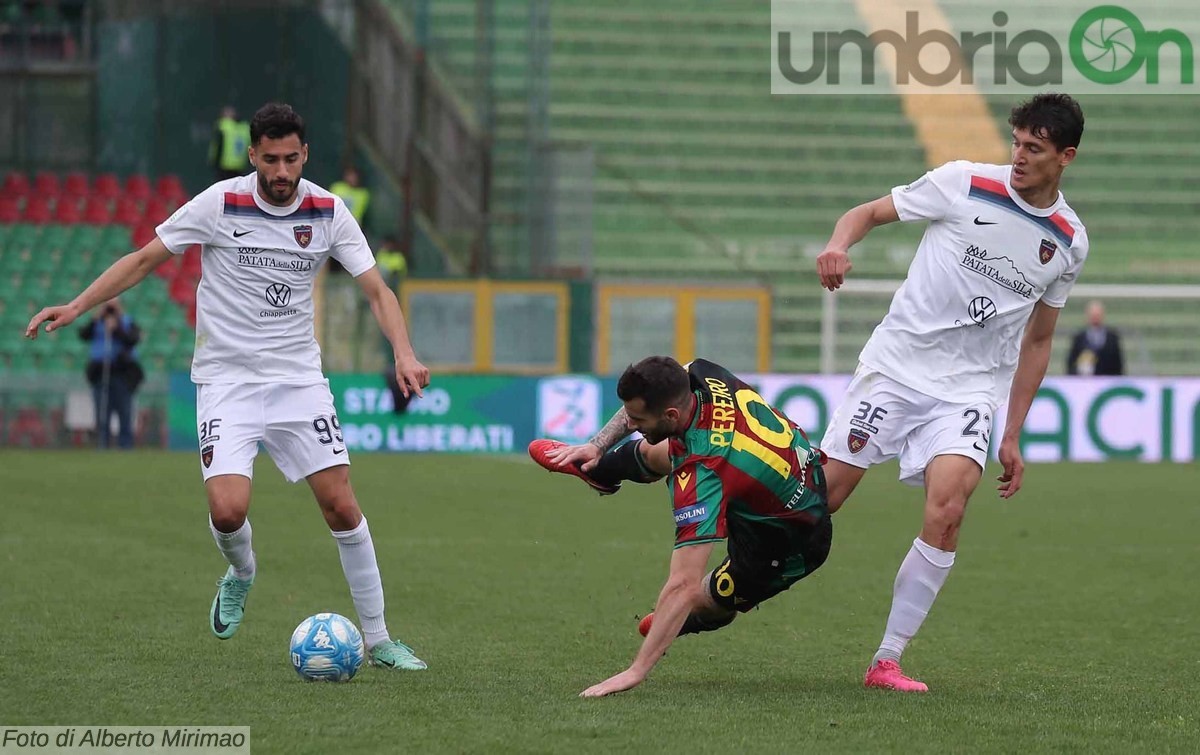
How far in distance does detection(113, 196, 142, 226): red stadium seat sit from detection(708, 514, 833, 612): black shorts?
58.6ft

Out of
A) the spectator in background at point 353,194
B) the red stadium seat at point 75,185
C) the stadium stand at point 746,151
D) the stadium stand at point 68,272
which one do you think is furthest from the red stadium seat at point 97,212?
the stadium stand at point 746,151

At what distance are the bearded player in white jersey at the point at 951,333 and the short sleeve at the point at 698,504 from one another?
0.96m

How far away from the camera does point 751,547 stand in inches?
259

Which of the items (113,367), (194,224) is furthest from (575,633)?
(113,367)

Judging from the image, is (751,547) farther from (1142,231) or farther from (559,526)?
(1142,231)

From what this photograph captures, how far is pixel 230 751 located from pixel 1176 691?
334 centimetres

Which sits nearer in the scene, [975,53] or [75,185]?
[75,185]

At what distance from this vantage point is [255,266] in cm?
670

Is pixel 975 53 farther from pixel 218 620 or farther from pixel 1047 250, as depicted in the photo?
pixel 218 620

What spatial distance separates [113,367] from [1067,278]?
15281 mm

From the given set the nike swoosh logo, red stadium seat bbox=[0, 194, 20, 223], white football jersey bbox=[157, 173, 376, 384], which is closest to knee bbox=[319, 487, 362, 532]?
white football jersey bbox=[157, 173, 376, 384]

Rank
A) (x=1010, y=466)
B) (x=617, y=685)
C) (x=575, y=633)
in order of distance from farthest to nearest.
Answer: (x=575, y=633) < (x=1010, y=466) < (x=617, y=685)

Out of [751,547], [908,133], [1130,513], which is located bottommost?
[1130,513]

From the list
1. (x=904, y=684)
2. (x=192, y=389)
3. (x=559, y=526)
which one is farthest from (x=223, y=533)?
(x=192, y=389)
